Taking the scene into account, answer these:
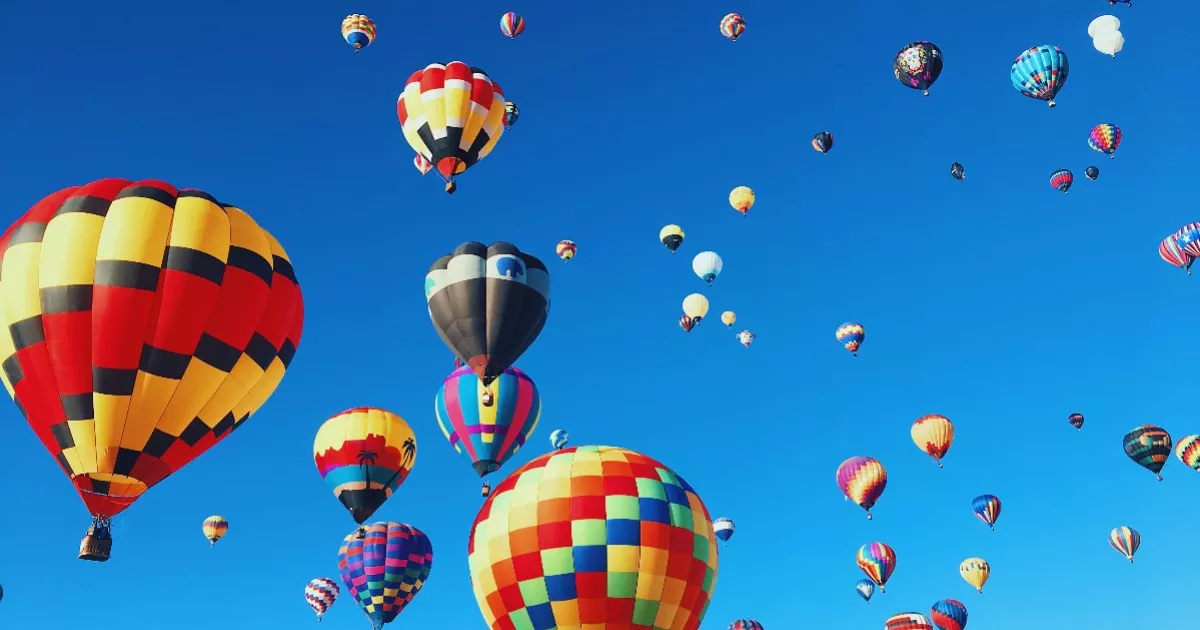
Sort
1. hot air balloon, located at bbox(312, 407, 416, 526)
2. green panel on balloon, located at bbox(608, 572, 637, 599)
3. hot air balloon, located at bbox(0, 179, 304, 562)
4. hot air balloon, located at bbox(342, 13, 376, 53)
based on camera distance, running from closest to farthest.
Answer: hot air balloon, located at bbox(0, 179, 304, 562), green panel on balloon, located at bbox(608, 572, 637, 599), hot air balloon, located at bbox(312, 407, 416, 526), hot air balloon, located at bbox(342, 13, 376, 53)

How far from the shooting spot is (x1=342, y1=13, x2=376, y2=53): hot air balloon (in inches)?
1241

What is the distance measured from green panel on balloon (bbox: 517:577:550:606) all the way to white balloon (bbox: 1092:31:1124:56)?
3027 centimetres

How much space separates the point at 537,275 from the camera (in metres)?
21.2

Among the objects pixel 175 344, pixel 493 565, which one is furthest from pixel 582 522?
pixel 175 344

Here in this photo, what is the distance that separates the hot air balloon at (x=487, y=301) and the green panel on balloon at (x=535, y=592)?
455 centimetres

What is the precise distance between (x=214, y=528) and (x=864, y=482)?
20.3m

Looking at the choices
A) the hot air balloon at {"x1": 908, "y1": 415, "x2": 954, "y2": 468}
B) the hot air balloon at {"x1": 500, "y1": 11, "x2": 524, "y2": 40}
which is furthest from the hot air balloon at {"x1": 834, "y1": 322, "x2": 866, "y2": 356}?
the hot air balloon at {"x1": 500, "y1": 11, "x2": 524, "y2": 40}

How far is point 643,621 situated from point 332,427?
433 inches

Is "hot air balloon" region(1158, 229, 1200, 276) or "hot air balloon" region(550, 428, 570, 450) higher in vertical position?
"hot air balloon" region(1158, 229, 1200, 276)

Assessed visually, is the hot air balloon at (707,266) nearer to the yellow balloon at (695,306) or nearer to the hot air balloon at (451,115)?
the yellow balloon at (695,306)

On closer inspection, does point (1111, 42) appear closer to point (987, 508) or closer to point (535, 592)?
point (987, 508)

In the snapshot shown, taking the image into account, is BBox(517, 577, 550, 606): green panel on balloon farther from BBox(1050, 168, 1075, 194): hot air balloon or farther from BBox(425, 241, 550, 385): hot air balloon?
BBox(1050, 168, 1075, 194): hot air balloon

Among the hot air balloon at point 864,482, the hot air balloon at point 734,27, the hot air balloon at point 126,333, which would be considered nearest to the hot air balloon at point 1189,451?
the hot air balloon at point 864,482

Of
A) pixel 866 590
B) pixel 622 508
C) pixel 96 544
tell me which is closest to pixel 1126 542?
pixel 866 590
